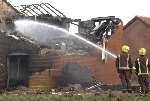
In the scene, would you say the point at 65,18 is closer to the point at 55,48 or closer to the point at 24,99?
the point at 55,48

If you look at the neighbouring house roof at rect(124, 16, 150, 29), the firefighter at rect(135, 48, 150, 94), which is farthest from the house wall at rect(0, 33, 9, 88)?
the neighbouring house roof at rect(124, 16, 150, 29)

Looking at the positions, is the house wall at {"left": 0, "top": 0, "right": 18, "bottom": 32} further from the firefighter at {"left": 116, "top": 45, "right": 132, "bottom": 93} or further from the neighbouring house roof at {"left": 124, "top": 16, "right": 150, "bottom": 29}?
the neighbouring house roof at {"left": 124, "top": 16, "right": 150, "bottom": 29}

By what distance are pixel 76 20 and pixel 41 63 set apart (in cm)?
436

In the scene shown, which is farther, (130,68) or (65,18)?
(65,18)

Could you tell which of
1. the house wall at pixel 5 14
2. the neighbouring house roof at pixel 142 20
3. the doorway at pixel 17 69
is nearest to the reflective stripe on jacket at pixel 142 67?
the doorway at pixel 17 69

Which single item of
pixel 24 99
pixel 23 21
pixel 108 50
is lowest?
pixel 24 99

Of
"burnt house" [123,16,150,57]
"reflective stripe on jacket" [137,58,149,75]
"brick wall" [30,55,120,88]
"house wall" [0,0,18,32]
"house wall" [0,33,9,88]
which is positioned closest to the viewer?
"reflective stripe on jacket" [137,58,149,75]

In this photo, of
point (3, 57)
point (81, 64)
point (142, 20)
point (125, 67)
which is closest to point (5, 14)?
point (3, 57)

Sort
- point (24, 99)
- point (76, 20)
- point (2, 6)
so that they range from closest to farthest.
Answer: point (24, 99) < point (76, 20) < point (2, 6)

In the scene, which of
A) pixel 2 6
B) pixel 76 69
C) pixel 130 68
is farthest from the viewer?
pixel 2 6

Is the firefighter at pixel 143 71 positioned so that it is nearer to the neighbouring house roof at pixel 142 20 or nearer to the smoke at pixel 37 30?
Result: the smoke at pixel 37 30

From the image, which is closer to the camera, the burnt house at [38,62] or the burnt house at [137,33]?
the burnt house at [38,62]

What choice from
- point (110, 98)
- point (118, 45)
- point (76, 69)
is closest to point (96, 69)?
point (76, 69)

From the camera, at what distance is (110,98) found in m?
12.5
